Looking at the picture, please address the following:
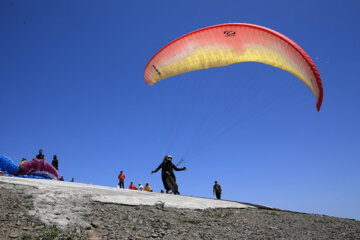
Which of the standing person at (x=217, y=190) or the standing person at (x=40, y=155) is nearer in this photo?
the standing person at (x=40, y=155)

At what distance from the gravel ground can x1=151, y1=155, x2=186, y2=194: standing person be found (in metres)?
4.03

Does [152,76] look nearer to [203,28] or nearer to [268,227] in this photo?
[203,28]

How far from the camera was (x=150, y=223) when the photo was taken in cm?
561

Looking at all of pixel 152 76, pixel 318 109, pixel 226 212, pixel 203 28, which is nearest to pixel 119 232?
pixel 226 212

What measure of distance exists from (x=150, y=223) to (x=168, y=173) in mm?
5729

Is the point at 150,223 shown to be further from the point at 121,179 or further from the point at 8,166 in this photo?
the point at 121,179

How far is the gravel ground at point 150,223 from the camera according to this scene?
4.79 meters

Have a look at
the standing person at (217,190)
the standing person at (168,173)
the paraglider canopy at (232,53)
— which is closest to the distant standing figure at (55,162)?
the standing person at (168,173)

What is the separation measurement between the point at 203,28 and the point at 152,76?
3849mm

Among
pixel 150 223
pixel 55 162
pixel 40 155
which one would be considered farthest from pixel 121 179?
pixel 150 223

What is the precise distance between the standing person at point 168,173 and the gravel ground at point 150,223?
159 inches

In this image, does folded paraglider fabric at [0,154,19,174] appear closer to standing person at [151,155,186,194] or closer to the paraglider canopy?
standing person at [151,155,186,194]

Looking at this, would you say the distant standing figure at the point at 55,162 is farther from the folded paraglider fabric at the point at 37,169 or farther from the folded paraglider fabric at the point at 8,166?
Answer: the folded paraglider fabric at the point at 37,169

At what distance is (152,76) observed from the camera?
13812mm
